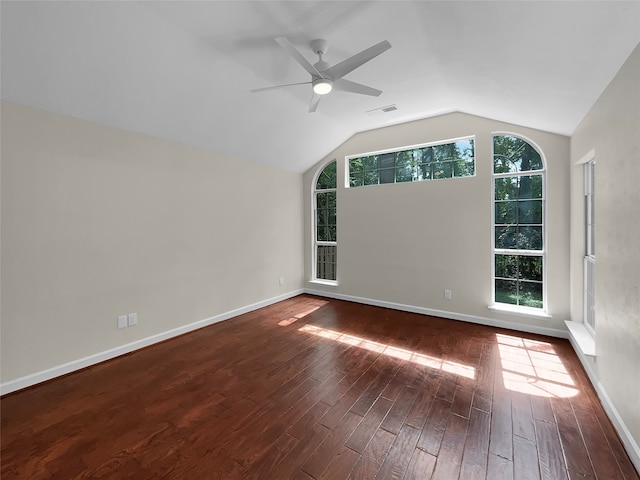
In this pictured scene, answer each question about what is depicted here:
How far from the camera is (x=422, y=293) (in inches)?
168

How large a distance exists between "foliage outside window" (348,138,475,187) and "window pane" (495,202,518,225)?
610mm

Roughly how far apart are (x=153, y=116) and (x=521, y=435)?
14.1ft

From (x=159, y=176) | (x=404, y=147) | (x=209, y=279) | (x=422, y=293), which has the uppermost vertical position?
(x=404, y=147)

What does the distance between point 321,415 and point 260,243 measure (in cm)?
312

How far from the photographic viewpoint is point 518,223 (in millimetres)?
3682

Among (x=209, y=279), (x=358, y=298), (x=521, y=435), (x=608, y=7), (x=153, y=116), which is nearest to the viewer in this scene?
(x=608, y=7)

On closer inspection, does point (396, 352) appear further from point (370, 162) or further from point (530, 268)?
point (370, 162)

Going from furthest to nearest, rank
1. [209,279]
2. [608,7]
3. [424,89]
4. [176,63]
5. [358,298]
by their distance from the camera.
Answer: [358,298], [209,279], [424,89], [176,63], [608,7]

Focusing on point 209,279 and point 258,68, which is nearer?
point 258,68

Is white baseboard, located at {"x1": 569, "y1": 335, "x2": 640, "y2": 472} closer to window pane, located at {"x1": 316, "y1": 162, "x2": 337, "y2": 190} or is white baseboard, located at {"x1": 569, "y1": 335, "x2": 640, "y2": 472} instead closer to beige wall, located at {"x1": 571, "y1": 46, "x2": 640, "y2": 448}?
beige wall, located at {"x1": 571, "y1": 46, "x2": 640, "y2": 448}

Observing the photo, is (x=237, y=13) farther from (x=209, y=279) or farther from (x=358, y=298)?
(x=358, y=298)

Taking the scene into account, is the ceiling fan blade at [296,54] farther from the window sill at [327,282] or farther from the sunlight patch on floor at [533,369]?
the window sill at [327,282]

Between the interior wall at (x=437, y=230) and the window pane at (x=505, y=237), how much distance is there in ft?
0.54

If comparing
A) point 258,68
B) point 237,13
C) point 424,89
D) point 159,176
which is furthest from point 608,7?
point 159,176
